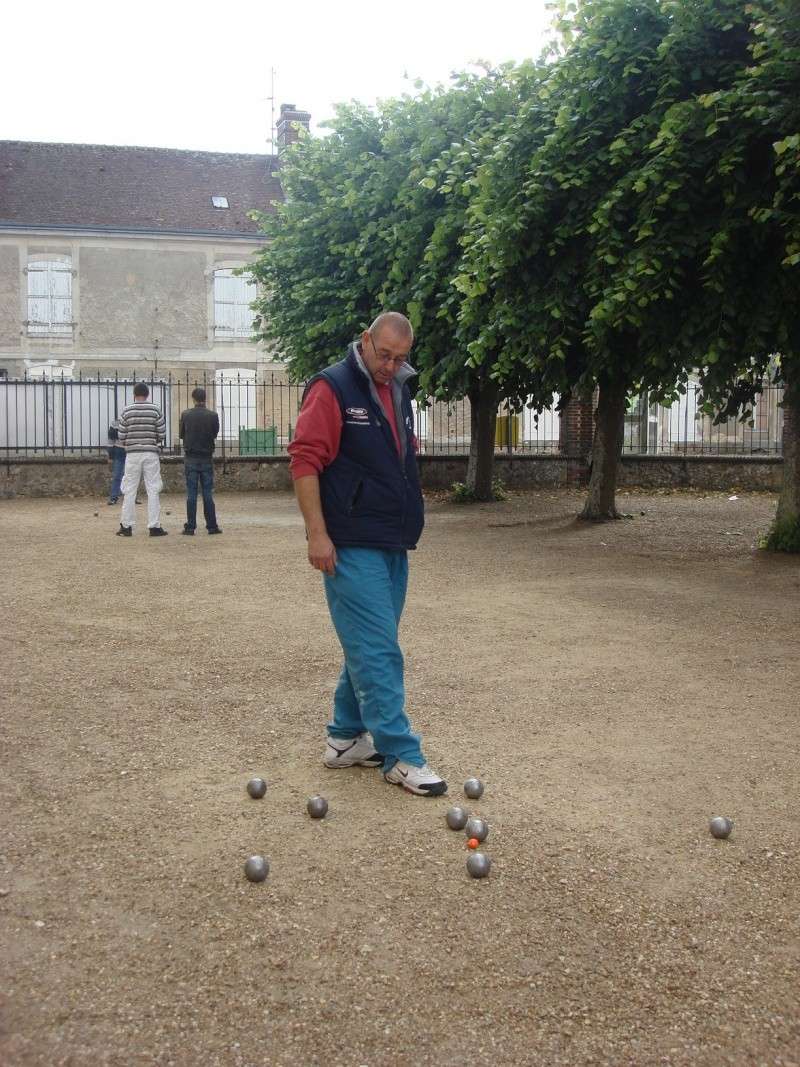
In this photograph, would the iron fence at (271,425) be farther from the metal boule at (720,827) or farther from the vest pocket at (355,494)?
the metal boule at (720,827)

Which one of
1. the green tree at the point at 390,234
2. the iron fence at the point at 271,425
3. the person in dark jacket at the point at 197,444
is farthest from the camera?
the iron fence at the point at 271,425

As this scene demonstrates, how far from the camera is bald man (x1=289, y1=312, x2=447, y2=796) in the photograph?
5.27 meters

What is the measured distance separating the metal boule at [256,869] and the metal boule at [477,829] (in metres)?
0.83

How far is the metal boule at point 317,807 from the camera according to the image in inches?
195

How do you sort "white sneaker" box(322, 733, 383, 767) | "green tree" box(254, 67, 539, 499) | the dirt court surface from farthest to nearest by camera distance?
"green tree" box(254, 67, 539, 499) → "white sneaker" box(322, 733, 383, 767) → the dirt court surface

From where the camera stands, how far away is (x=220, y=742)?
618 cm

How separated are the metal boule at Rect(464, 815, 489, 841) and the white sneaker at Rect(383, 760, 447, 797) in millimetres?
522

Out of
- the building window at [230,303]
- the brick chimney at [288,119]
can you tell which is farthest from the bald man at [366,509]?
the brick chimney at [288,119]

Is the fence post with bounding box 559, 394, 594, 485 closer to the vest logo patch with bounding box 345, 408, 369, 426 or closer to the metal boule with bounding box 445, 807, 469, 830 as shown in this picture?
the vest logo patch with bounding box 345, 408, 369, 426

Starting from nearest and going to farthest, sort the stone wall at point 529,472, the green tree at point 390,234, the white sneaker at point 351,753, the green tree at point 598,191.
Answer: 1. the white sneaker at point 351,753
2. the green tree at point 598,191
3. the green tree at point 390,234
4. the stone wall at point 529,472

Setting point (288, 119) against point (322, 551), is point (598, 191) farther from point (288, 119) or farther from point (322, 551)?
point (288, 119)

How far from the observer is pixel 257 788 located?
522 cm

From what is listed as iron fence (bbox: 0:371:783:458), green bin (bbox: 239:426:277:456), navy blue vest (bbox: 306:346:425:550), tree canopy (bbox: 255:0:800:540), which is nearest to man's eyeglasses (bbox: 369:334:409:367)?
navy blue vest (bbox: 306:346:425:550)

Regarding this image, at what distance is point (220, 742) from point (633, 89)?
390 inches
